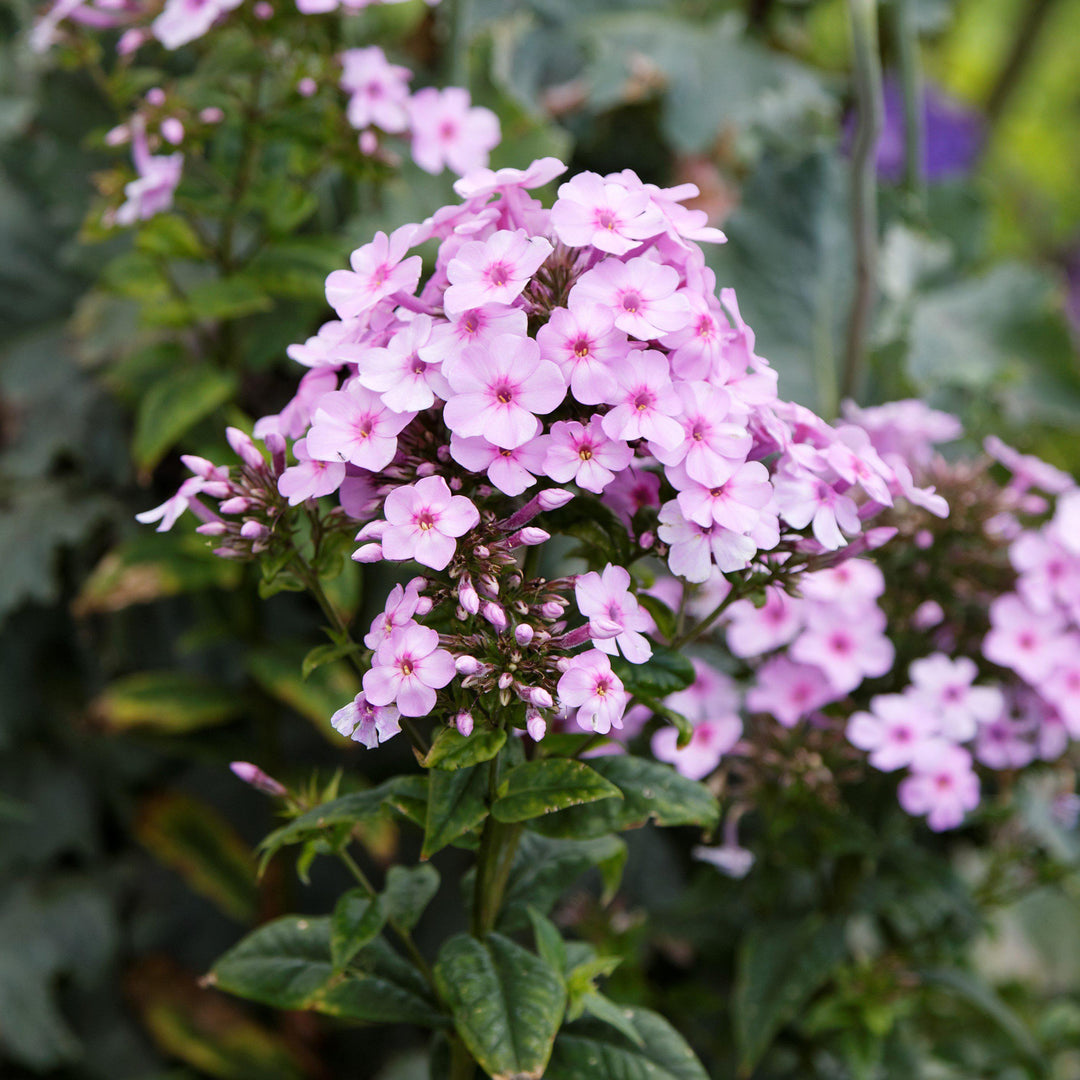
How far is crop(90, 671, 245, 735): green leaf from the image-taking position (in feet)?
3.86

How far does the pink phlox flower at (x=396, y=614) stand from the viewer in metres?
0.55

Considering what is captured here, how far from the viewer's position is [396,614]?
552 mm

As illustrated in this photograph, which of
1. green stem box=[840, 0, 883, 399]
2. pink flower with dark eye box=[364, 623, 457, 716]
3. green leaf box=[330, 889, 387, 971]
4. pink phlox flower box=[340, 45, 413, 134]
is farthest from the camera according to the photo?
green stem box=[840, 0, 883, 399]

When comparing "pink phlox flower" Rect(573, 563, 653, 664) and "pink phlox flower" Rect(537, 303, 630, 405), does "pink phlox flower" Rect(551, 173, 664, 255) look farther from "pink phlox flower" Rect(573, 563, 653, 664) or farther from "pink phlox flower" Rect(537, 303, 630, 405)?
"pink phlox flower" Rect(573, 563, 653, 664)

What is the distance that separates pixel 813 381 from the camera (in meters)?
1.51

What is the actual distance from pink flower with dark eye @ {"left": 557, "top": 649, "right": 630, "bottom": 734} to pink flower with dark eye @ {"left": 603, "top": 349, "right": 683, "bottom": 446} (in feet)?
0.38

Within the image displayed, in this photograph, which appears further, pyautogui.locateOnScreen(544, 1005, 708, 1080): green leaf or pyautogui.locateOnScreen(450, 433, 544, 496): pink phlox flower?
pyautogui.locateOnScreen(544, 1005, 708, 1080): green leaf

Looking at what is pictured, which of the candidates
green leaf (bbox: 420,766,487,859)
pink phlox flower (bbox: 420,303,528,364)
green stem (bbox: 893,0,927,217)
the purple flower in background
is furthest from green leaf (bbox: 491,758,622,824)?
the purple flower in background

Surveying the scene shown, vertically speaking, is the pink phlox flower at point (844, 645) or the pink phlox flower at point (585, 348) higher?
the pink phlox flower at point (585, 348)

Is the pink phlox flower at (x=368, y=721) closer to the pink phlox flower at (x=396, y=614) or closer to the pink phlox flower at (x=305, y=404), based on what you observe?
the pink phlox flower at (x=396, y=614)

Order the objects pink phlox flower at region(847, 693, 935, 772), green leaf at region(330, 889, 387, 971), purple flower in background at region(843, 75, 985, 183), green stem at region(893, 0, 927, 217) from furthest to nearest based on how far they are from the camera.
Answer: purple flower in background at region(843, 75, 985, 183), green stem at region(893, 0, 927, 217), pink phlox flower at region(847, 693, 935, 772), green leaf at region(330, 889, 387, 971)

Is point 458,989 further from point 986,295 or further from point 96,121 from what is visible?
point 986,295

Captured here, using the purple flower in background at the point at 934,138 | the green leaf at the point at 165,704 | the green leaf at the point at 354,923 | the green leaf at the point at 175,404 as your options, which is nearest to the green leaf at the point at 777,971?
the green leaf at the point at 354,923

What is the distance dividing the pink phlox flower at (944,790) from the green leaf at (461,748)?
450 millimetres
